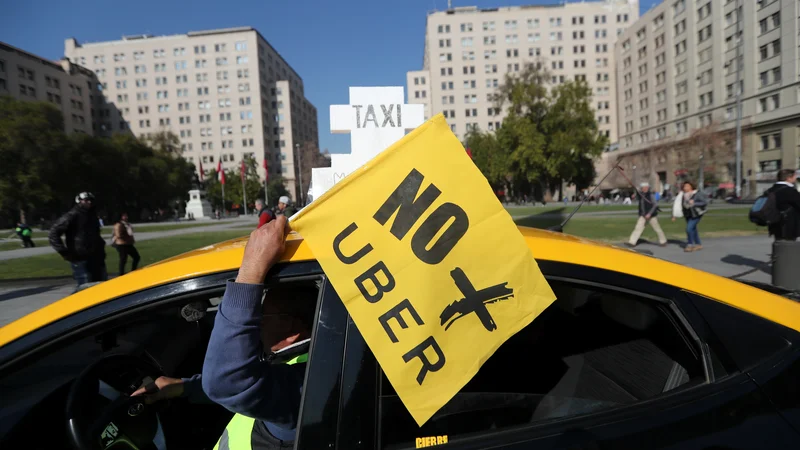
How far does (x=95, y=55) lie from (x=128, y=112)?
15277 mm

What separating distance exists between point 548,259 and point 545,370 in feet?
1.56

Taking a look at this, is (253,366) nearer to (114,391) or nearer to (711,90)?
(114,391)

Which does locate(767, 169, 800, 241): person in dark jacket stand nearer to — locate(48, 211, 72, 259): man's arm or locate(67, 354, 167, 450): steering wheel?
locate(67, 354, 167, 450): steering wheel

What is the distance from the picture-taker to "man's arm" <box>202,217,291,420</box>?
48.7 inches

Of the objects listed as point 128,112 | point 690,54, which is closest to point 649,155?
point 690,54

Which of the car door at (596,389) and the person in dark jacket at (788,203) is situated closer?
the car door at (596,389)

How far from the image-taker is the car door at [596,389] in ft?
3.82

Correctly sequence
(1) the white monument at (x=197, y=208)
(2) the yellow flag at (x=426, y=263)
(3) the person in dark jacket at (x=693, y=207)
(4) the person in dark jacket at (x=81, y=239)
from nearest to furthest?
(2) the yellow flag at (x=426, y=263) < (4) the person in dark jacket at (x=81, y=239) < (3) the person in dark jacket at (x=693, y=207) < (1) the white monument at (x=197, y=208)

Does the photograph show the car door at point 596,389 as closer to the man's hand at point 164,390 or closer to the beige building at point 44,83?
the man's hand at point 164,390

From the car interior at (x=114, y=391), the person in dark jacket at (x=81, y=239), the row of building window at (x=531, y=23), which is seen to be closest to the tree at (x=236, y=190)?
the row of building window at (x=531, y=23)

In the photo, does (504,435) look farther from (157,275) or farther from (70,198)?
(70,198)

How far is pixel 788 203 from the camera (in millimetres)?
6117

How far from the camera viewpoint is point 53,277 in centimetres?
991

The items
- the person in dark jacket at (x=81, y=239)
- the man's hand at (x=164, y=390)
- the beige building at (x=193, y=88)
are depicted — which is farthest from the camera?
the beige building at (x=193, y=88)
